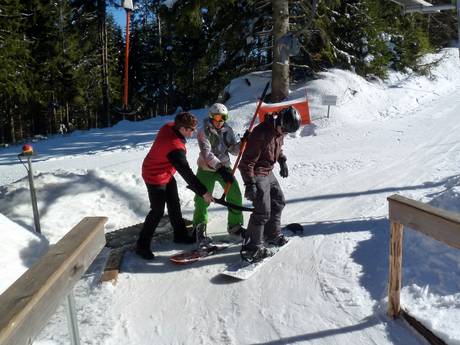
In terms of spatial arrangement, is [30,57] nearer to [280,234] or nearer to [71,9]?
[71,9]

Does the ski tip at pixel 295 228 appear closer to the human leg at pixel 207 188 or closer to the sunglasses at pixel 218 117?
the human leg at pixel 207 188

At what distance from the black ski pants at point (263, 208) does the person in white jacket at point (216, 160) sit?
0.47m

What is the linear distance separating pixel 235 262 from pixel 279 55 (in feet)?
33.6

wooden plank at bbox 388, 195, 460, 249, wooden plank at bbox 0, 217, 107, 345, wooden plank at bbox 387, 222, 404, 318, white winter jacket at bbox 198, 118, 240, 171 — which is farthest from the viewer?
white winter jacket at bbox 198, 118, 240, 171

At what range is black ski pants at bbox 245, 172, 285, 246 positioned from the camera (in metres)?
4.69

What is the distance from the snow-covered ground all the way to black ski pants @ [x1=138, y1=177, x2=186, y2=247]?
339mm

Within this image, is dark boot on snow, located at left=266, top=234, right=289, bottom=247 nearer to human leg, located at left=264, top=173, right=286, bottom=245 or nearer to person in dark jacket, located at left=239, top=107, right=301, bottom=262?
human leg, located at left=264, top=173, right=286, bottom=245

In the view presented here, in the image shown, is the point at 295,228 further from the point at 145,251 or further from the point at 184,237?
the point at 145,251

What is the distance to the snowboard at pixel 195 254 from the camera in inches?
197

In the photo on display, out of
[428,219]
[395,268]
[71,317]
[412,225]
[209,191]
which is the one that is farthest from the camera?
[209,191]

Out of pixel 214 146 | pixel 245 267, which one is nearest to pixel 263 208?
pixel 245 267

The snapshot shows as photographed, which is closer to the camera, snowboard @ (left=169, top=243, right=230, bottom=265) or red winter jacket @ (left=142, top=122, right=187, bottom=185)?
red winter jacket @ (left=142, top=122, right=187, bottom=185)

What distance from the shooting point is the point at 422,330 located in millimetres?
3320

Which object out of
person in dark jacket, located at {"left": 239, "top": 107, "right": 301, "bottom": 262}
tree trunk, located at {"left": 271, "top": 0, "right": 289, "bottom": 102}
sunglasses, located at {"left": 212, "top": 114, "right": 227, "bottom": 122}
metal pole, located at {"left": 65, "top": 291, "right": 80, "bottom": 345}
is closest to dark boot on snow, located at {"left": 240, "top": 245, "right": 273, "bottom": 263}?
person in dark jacket, located at {"left": 239, "top": 107, "right": 301, "bottom": 262}
